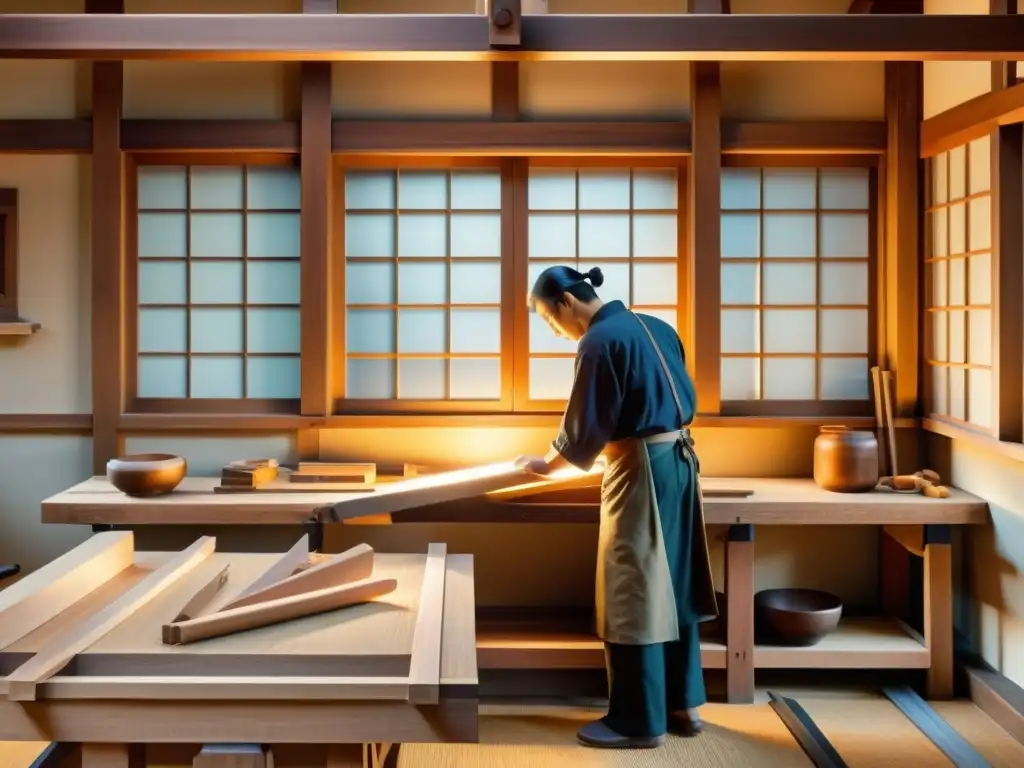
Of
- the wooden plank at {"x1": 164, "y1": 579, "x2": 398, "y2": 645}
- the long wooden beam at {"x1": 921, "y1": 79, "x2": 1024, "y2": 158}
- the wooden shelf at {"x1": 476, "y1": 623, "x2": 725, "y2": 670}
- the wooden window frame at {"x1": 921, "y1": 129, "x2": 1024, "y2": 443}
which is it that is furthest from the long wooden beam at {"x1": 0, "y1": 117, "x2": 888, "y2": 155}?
the wooden plank at {"x1": 164, "y1": 579, "x2": 398, "y2": 645}

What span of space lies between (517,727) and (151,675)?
216 cm

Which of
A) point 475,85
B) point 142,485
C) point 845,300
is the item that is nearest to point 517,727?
point 142,485

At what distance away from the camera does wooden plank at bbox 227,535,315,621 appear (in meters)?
2.41

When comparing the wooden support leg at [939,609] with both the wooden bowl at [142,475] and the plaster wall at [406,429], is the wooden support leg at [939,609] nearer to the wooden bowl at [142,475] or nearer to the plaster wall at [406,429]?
the plaster wall at [406,429]

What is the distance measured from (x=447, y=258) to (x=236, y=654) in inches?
119

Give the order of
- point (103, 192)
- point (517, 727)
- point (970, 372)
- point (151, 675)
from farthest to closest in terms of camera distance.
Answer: point (103, 192) < point (970, 372) < point (517, 727) < point (151, 675)

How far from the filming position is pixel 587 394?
3566mm

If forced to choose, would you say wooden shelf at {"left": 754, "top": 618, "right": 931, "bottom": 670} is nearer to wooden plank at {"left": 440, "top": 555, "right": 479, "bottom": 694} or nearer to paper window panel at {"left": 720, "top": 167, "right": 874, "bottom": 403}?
paper window panel at {"left": 720, "top": 167, "right": 874, "bottom": 403}

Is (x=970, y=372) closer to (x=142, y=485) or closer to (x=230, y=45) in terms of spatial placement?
(x=230, y=45)

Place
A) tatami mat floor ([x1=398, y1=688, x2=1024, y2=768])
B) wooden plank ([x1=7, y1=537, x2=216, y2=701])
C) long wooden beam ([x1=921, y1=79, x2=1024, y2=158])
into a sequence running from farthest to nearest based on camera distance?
1. long wooden beam ([x1=921, y1=79, x2=1024, y2=158])
2. tatami mat floor ([x1=398, y1=688, x2=1024, y2=768])
3. wooden plank ([x1=7, y1=537, x2=216, y2=701])

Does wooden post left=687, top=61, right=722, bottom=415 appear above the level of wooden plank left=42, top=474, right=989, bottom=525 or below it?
above

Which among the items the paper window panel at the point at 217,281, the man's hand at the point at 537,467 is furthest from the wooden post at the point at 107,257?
the man's hand at the point at 537,467

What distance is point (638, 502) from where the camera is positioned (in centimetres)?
363

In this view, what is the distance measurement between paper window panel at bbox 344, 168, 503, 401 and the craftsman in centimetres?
109
